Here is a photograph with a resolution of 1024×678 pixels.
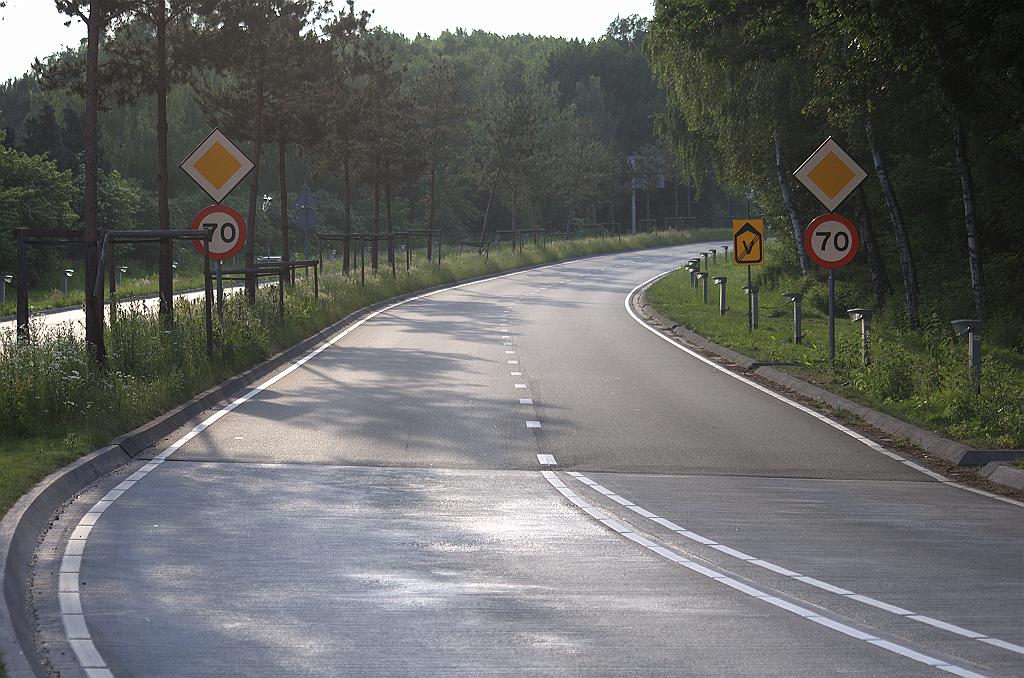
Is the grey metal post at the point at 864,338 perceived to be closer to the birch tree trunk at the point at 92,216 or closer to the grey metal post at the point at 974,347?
the grey metal post at the point at 974,347

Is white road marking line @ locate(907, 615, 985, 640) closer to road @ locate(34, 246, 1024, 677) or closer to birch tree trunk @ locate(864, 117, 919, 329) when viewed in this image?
road @ locate(34, 246, 1024, 677)

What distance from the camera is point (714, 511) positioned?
11.4 m

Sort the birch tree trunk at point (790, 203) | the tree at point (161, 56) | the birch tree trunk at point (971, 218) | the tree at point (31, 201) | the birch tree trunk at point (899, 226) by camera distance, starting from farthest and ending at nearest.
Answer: the tree at point (31, 201) < the birch tree trunk at point (790, 203) < the birch tree trunk at point (899, 226) < the tree at point (161, 56) < the birch tree trunk at point (971, 218)

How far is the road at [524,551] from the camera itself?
269 inches

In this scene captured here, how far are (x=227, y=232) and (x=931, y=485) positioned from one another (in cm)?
1163

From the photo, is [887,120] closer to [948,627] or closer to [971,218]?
[971,218]

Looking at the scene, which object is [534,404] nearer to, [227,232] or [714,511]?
[227,232]

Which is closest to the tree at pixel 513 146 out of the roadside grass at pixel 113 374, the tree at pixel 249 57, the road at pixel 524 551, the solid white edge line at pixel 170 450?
the tree at pixel 249 57

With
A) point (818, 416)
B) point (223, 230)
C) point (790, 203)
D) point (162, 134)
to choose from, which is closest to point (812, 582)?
point (818, 416)

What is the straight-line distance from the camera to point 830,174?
70.1 ft

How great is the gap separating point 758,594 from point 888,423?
9.35 m

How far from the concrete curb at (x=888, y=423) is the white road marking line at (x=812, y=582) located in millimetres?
4066

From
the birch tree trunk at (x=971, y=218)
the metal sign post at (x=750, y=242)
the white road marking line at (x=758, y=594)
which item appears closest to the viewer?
the white road marking line at (x=758, y=594)

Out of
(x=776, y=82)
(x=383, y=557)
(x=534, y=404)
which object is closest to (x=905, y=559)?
(x=383, y=557)
